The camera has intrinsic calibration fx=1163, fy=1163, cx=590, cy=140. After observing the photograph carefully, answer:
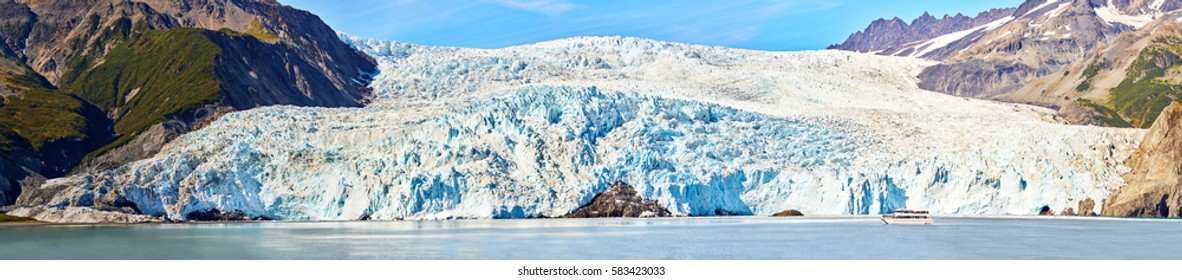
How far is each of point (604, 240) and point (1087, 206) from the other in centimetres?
3350

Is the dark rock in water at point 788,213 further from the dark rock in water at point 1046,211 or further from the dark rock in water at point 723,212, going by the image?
the dark rock in water at point 1046,211

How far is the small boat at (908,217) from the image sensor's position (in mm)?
58656

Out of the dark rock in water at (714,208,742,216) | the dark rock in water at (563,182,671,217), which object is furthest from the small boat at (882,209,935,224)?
the dark rock in water at (563,182,671,217)

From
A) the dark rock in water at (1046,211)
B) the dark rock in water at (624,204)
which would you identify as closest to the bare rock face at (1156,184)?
the dark rock in water at (1046,211)

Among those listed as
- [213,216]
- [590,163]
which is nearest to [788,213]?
[590,163]

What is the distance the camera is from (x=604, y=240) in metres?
43.7

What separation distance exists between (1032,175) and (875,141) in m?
9.53

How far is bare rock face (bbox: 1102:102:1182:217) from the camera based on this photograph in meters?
63.3

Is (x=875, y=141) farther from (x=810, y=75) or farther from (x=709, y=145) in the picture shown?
(x=810, y=75)

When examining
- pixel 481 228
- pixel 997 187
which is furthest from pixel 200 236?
pixel 997 187

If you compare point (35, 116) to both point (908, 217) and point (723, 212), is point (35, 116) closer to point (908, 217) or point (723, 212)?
point (723, 212)

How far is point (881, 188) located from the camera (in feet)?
213

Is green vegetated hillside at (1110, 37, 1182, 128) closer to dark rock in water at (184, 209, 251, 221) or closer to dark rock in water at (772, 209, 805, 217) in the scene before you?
dark rock in water at (772, 209, 805, 217)

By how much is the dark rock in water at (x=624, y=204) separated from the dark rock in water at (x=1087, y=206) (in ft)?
74.5
